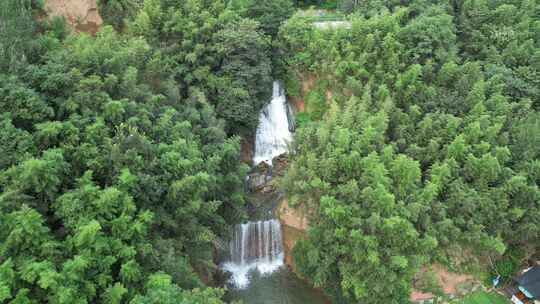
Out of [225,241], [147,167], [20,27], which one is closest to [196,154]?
[147,167]

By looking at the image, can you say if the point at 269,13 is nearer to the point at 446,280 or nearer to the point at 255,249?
the point at 255,249

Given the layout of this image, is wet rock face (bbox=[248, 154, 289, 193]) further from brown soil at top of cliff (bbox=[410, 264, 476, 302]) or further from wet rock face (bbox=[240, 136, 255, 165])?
brown soil at top of cliff (bbox=[410, 264, 476, 302])

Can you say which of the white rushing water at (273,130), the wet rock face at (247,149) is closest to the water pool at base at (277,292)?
the wet rock face at (247,149)

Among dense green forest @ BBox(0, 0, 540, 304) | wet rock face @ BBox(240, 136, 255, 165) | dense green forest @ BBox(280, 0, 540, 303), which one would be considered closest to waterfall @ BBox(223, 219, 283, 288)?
dense green forest @ BBox(0, 0, 540, 304)

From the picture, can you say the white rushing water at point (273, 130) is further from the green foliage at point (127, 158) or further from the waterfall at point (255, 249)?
the waterfall at point (255, 249)

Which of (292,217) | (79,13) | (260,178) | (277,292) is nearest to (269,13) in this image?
(260,178)

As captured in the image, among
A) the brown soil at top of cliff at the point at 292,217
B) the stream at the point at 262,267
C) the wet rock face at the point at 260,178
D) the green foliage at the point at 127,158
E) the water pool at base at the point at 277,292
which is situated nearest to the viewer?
the green foliage at the point at 127,158
